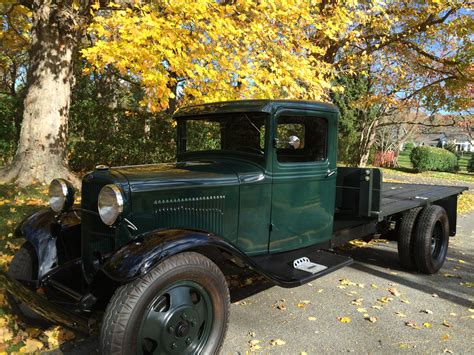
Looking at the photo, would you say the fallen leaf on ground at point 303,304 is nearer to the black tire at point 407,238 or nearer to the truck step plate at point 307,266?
the truck step plate at point 307,266

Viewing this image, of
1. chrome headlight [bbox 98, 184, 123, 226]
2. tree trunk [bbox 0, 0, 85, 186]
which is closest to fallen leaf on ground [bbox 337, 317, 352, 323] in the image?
chrome headlight [bbox 98, 184, 123, 226]

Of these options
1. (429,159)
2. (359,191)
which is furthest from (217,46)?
(429,159)

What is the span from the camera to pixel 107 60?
16.0ft

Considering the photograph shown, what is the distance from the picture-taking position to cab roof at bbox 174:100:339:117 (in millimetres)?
3221

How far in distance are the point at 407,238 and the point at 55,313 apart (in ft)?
12.6

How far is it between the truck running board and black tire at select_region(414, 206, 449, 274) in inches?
56.9

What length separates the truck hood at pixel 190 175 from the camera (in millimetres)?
2664

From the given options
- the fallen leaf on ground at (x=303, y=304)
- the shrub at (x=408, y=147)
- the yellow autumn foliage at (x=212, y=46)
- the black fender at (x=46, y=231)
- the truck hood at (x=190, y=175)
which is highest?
the yellow autumn foliage at (x=212, y=46)

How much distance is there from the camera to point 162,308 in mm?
2410

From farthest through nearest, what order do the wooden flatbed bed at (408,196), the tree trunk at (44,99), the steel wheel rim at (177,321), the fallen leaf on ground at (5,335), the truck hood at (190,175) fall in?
1. the tree trunk at (44,99)
2. the wooden flatbed bed at (408,196)
3. the fallen leaf on ground at (5,335)
4. the truck hood at (190,175)
5. the steel wheel rim at (177,321)

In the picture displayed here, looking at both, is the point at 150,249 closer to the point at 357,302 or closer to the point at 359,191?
the point at 357,302

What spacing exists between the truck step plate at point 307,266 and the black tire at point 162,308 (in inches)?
35.9

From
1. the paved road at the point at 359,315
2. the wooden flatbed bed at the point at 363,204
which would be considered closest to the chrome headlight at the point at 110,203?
the paved road at the point at 359,315

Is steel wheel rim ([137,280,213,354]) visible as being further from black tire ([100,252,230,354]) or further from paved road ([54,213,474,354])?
paved road ([54,213,474,354])
